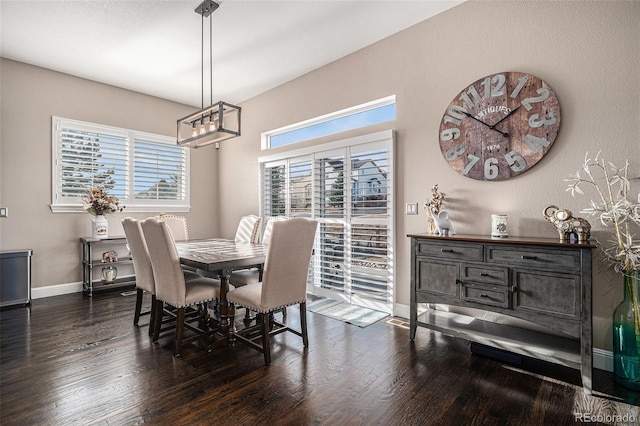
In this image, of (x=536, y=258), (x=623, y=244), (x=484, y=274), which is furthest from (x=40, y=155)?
(x=623, y=244)

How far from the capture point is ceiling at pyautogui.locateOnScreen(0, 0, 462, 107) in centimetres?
300

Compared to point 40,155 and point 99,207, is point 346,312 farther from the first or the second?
point 40,155

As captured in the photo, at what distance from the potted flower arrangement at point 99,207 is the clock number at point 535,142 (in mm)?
4944

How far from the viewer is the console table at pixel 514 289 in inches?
79.8

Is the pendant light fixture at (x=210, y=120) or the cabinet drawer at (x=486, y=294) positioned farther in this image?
the pendant light fixture at (x=210, y=120)

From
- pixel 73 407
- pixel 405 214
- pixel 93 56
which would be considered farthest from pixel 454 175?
pixel 93 56

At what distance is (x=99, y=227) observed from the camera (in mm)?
4395

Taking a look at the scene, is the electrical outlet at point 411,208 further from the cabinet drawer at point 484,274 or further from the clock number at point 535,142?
the clock number at point 535,142

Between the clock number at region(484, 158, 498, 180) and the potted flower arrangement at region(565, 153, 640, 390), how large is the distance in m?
0.56

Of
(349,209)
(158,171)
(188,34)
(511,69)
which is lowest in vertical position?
(349,209)

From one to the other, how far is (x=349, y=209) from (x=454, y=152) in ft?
4.45

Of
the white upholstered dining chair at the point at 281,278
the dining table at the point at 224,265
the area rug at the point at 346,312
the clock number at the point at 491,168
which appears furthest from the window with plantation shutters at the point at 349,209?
the dining table at the point at 224,265

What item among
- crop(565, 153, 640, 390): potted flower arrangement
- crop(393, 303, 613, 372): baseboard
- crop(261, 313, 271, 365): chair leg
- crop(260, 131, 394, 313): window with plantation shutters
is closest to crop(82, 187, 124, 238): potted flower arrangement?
crop(260, 131, 394, 313): window with plantation shutters

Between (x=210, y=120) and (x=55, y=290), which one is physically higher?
(x=210, y=120)
